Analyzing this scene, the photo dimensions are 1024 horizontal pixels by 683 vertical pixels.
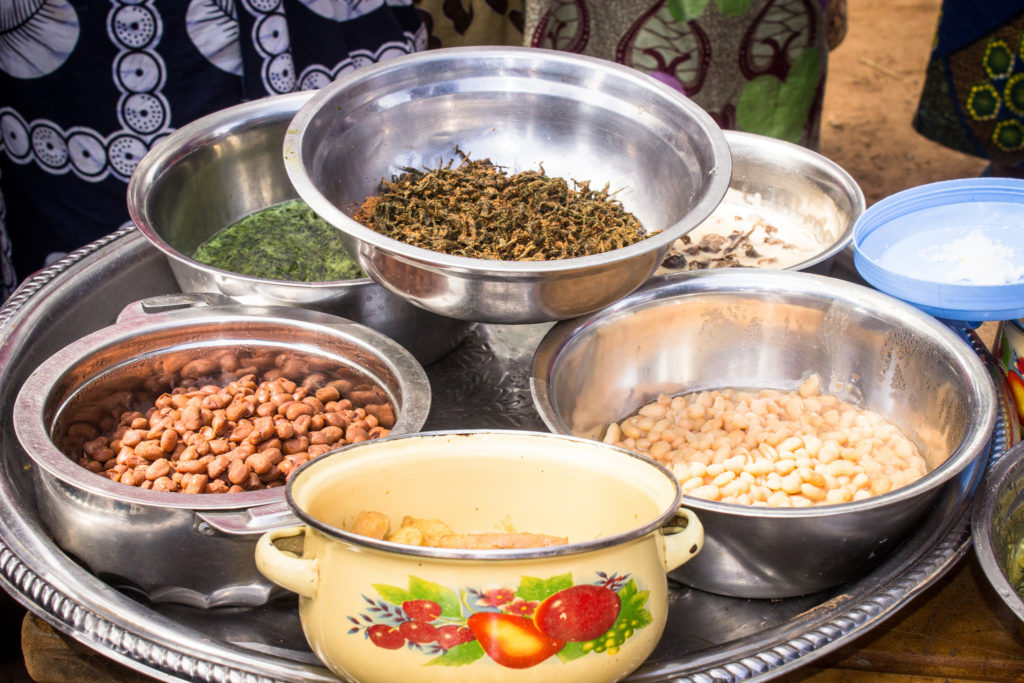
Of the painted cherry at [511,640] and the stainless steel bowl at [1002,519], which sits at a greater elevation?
the painted cherry at [511,640]

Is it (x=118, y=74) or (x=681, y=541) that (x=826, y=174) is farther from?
(x=118, y=74)

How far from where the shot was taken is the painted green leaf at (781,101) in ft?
8.82

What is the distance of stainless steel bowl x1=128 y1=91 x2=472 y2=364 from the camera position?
1442mm

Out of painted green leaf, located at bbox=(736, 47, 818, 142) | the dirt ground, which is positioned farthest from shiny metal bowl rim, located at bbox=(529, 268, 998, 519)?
the dirt ground

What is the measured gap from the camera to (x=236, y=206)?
1.92 meters

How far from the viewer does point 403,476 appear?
3.48 ft

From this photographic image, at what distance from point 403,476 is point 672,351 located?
2.31 feet

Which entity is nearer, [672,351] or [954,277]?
[954,277]

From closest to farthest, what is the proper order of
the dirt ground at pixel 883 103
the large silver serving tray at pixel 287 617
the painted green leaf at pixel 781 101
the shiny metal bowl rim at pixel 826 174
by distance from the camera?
the large silver serving tray at pixel 287 617 → the shiny metal bowl rim at pixel 826 174 → the painted green leaf at pixel 781 101 → the dirt ground at pixel 883 103

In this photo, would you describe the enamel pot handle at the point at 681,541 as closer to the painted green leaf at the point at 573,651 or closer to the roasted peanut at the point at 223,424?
the painted green leaf at the point at 573,651

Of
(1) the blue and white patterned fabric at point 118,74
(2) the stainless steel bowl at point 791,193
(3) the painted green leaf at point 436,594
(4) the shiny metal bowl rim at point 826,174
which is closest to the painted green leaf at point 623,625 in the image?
(3) the painted green leaf at point 436,594

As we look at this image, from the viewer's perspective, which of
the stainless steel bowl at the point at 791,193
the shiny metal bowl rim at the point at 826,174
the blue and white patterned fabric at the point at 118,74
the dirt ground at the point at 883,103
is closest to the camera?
the shiny metal bowl rim at the point at 826,174

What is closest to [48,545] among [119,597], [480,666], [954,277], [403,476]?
[119,597]

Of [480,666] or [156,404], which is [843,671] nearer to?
[480,666]
